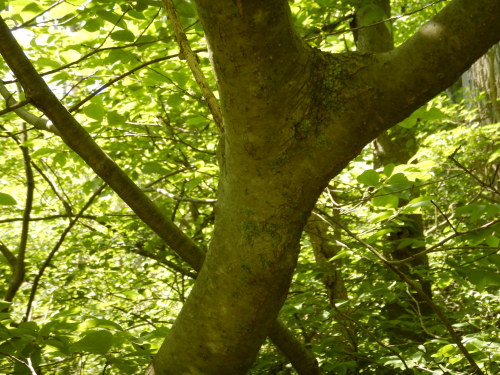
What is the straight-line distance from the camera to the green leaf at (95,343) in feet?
4.36

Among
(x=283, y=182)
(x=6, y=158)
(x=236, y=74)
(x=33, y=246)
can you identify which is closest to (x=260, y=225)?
(x=283, y=182)

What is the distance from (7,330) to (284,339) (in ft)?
3.23

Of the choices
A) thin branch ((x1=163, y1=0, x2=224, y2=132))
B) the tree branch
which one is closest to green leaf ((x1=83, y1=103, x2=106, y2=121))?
thin branch ((x1=163, y1=0, x2=224, y2=132))

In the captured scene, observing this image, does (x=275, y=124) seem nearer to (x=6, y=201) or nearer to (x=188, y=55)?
(x=188, y=55)

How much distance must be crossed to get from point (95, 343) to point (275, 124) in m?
0.81

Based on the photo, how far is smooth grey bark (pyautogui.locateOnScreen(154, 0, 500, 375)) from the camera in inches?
38.1

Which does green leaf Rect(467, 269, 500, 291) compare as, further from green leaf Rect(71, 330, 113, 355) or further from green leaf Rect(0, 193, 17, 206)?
green leaf Rect(0, 193, 17, 206)

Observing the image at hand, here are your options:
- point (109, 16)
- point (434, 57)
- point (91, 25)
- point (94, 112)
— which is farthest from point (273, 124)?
point (94, 112)

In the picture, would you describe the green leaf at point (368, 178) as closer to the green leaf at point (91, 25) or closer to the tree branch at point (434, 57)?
the tree branch at point (434, 57)

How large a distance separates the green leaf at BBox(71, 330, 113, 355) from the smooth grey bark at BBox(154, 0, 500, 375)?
9.5 inches

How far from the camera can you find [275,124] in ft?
3.47

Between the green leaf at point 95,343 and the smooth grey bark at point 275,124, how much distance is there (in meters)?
0.24

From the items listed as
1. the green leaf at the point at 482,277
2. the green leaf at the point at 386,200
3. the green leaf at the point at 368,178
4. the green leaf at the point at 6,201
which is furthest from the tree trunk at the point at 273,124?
the green leaf at the point at 482,277

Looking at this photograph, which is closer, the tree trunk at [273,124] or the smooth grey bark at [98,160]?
the tree trunk at [273,124]
